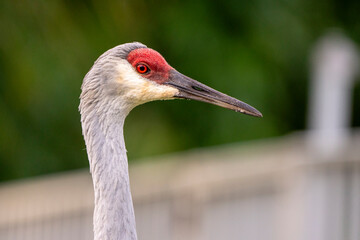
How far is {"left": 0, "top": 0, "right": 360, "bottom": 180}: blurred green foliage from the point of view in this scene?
9.10m

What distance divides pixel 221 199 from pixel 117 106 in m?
4.15

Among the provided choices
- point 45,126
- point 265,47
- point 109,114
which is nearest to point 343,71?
point 265,47

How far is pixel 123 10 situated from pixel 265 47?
94.9 inches

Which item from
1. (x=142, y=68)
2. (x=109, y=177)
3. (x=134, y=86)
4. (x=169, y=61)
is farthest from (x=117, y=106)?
(x=169, y=61)

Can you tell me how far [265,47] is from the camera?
10.7m

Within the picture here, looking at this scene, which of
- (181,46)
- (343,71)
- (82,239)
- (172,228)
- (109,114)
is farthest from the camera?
(181,46)

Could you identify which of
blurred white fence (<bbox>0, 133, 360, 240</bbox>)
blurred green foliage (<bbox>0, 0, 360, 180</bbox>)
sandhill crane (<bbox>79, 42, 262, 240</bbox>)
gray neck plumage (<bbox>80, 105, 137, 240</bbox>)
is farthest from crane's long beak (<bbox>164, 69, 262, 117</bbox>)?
blurred green foliage (<bbox>0, 0, 360, 180</bbox>)

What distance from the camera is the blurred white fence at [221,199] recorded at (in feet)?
22.6

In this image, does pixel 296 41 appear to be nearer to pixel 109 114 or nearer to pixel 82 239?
pixel 82 239

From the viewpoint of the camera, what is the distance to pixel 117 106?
3.79 meters

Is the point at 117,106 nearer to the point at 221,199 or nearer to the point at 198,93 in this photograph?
the point at 198,93

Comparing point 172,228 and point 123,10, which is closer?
point 172,228

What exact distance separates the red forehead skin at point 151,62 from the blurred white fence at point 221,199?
3297mm

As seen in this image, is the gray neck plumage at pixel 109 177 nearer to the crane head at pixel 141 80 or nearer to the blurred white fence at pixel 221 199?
the crane head at pixel 141 80
